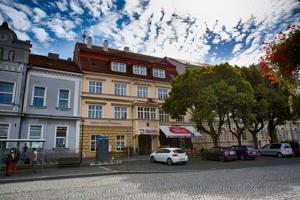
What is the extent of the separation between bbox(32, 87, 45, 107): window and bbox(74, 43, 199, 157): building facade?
15.3 ft

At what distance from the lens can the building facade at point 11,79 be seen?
838 inches

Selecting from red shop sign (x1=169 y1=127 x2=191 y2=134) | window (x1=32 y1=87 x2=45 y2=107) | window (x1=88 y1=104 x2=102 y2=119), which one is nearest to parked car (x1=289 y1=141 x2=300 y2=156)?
red shop sign (x1=169 y1=127 x2=191 y2=134)

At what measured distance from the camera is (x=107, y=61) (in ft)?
101

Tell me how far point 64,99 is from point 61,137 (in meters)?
4.77

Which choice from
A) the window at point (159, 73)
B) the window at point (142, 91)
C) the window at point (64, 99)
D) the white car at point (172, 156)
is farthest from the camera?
the window at point (159, 73)

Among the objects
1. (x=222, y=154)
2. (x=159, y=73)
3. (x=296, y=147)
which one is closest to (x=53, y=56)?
(x=159, y=73)

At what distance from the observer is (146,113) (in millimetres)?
30109

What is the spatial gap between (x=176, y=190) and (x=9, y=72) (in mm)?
22838

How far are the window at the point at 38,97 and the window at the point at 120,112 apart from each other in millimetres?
9411

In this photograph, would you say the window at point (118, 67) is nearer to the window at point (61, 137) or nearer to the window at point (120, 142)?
the window at point (120, 142)

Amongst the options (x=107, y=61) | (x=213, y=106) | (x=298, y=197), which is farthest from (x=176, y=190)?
(x=107, y=61)

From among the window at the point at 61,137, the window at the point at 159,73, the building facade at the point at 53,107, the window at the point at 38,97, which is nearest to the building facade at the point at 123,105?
the window at the point at 159,73

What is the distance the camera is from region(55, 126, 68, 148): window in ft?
78.9

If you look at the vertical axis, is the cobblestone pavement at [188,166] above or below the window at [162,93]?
below
